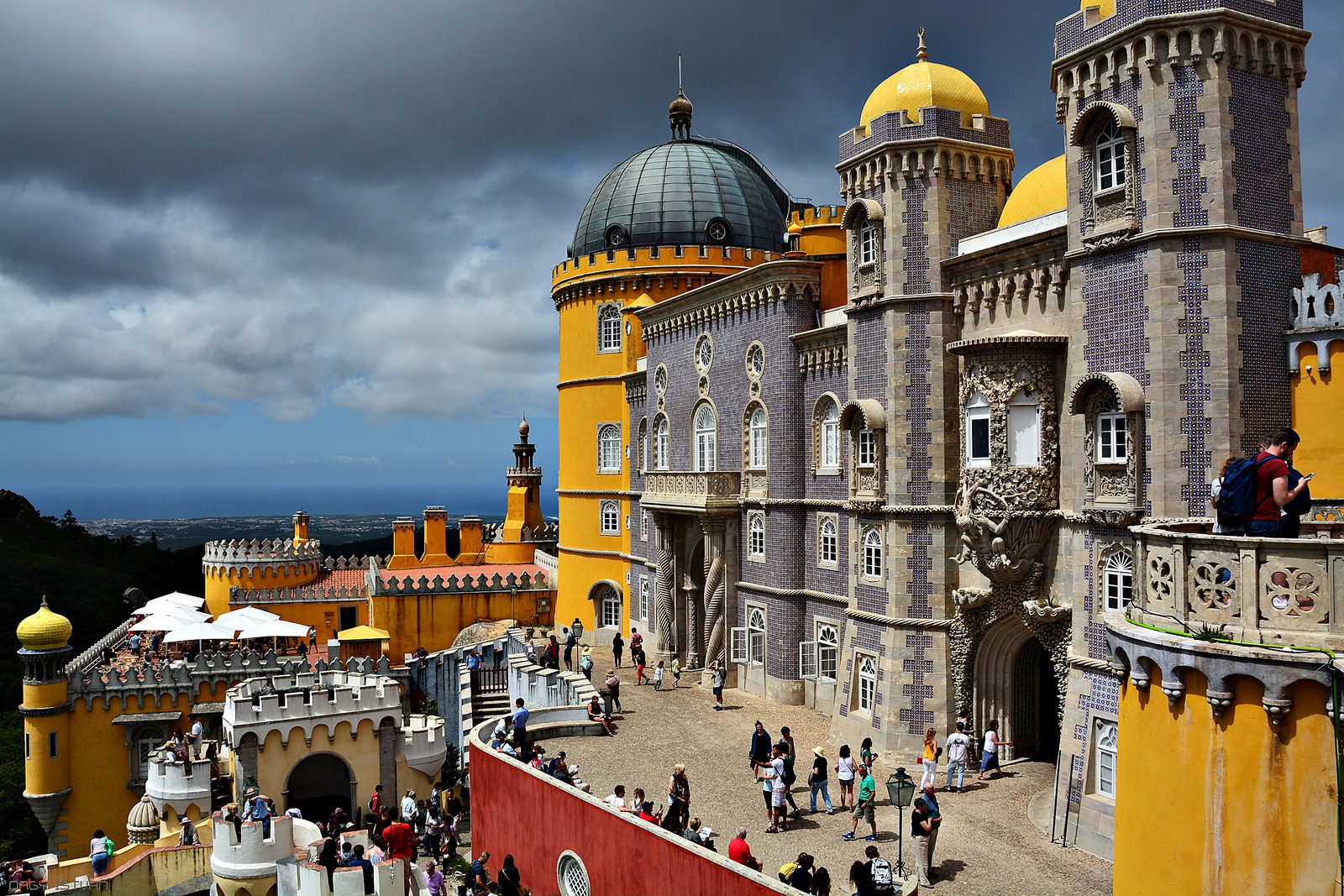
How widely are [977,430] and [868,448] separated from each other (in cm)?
337

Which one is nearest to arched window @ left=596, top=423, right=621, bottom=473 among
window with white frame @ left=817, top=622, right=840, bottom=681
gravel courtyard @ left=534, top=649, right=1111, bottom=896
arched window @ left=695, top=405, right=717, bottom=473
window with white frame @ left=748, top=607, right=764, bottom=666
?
arched window @ left=695, top=405, right=717, bottom=473

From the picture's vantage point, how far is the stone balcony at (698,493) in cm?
2784

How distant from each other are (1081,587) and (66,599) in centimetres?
5818

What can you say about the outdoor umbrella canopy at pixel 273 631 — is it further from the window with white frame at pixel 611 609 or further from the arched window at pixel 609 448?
the arched window at pixel 609 448

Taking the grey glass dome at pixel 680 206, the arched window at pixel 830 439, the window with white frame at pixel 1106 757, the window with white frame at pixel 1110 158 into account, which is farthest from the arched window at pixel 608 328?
the window with white frame at pixel 1106 757

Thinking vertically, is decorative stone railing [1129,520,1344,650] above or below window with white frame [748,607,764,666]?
above

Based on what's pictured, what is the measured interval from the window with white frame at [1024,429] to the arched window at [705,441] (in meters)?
12.0

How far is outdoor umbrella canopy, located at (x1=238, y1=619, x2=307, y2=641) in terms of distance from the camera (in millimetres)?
36594

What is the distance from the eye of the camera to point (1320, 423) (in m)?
14.8

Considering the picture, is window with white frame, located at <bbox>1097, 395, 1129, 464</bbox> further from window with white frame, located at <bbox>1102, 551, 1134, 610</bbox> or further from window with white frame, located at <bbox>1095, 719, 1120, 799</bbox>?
window with white frame, located at <bbox>1095, 719, 1120, 799</bbox>

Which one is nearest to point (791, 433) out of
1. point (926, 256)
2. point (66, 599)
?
point (926, 256)

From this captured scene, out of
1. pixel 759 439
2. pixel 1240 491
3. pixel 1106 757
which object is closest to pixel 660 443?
pixel 759 439

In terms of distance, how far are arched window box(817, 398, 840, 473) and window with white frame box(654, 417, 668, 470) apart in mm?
8823

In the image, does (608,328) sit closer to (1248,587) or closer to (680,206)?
(680,206)
